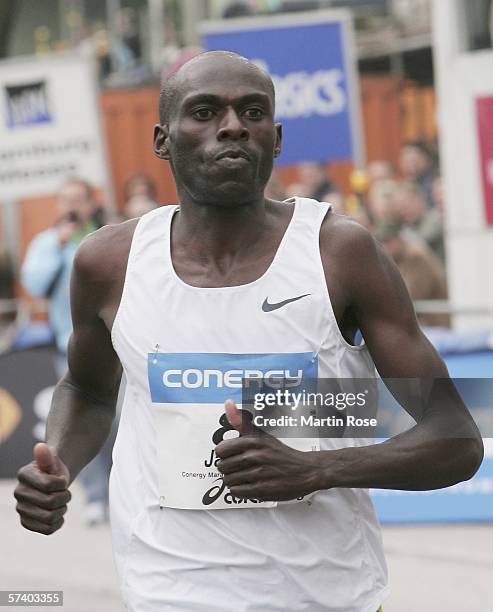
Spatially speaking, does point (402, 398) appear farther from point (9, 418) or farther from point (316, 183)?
point (316, 183)

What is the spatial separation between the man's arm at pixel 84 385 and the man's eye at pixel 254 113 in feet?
1.52

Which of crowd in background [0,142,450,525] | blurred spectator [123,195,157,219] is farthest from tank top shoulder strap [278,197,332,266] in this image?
blurred spectator [123,195,157,219]

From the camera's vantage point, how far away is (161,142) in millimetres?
3066

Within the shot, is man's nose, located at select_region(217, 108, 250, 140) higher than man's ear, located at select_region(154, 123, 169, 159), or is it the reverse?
man's nose, located at select_region(217, 108, 250, 140)

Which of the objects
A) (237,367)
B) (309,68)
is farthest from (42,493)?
(309,68)

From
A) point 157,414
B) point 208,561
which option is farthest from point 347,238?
point 208,561

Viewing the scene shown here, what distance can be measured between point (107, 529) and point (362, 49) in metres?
8.46

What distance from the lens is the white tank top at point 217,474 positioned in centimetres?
278

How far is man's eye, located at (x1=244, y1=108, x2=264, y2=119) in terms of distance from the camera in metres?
2.82

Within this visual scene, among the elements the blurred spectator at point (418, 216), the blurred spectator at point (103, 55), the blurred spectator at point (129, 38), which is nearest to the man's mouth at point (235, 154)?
the blurred spectator at point (418, 216)

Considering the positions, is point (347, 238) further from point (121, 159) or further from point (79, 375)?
point (121, 159)

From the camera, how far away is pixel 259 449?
2525 millimetres

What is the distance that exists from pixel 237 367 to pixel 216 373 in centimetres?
5

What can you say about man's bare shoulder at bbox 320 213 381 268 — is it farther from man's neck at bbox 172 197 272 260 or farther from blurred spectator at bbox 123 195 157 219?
blurred spectator at bbox 123 195 157 219
